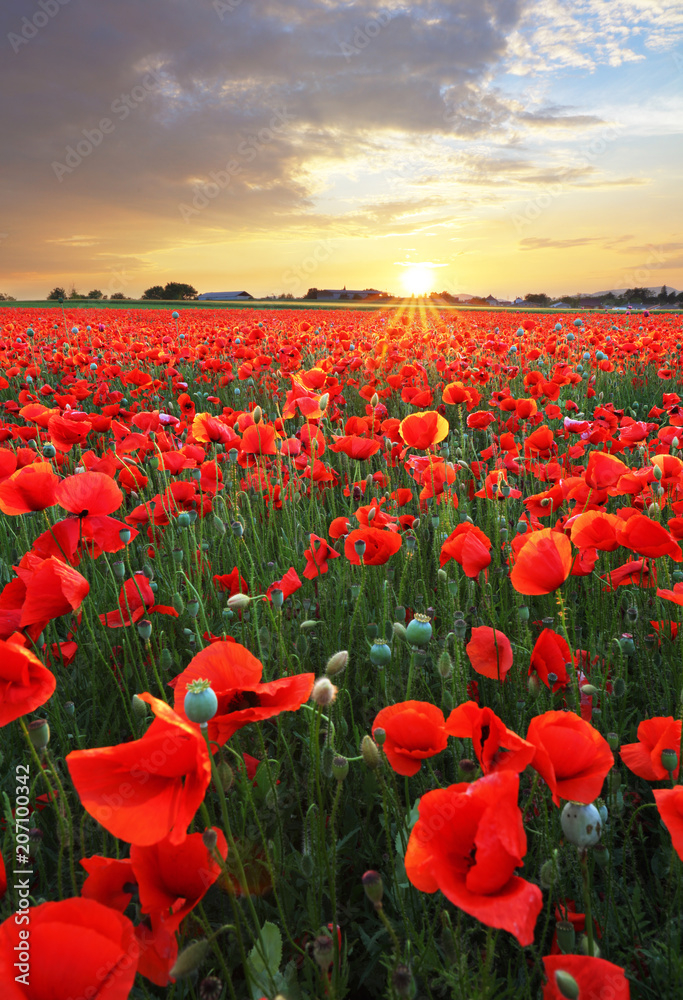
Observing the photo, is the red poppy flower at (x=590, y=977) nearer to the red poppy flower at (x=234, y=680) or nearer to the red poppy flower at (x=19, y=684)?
the red poppy flower at (x=234, y=680)

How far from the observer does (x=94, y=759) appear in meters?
0.81

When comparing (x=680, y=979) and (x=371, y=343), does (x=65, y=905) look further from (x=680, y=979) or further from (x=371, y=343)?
(x=371, y=343)

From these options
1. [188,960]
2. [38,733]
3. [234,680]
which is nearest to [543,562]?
[234,680]

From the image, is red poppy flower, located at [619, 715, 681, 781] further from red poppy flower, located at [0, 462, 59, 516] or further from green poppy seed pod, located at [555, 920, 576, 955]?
red poppy flower, located at [0, 462, 59, 516]

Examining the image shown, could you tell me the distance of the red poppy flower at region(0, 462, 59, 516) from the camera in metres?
1.66

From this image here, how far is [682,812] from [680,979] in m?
0.46

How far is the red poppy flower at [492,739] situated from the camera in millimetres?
870

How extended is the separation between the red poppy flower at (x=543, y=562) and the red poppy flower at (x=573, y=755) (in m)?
0.56

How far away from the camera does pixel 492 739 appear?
37.3 inches

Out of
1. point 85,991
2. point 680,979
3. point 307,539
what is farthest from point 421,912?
point 307,539

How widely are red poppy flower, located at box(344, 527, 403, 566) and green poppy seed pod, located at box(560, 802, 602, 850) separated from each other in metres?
1.06

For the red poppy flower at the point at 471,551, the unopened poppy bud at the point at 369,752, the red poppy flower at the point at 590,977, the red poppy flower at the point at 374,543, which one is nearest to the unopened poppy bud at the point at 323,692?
the unopened poppy bud at the point at 369,752

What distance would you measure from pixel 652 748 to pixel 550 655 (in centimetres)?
30

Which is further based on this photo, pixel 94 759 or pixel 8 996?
pixel 94 759
